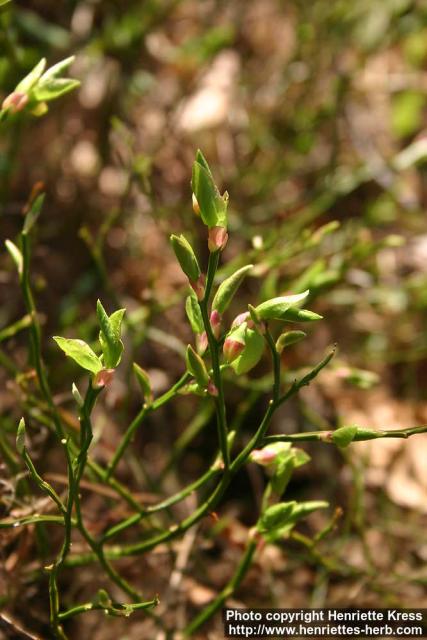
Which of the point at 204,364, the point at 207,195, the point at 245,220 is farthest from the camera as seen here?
the point at 245,220

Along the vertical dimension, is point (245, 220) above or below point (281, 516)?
below

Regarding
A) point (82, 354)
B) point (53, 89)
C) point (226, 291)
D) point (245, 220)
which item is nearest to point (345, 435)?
point (226, 291)

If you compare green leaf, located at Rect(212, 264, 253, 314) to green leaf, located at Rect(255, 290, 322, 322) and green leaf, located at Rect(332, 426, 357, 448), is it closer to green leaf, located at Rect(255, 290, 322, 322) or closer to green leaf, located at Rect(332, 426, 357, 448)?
green leaf, located at Rect(255, 290, 322, 322)

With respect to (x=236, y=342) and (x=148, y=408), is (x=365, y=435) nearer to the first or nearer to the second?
(x=236, y=342)

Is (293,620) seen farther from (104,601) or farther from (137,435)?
(104,601)

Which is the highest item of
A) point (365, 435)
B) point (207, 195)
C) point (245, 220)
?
point (207, 195)

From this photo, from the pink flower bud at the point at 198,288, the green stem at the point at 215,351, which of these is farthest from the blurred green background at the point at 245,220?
the pink flower bud at the point at 198,288
